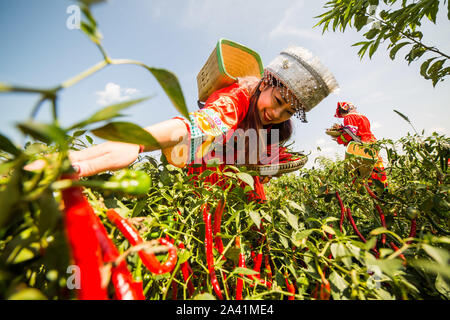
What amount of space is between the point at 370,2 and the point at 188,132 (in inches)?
36.5

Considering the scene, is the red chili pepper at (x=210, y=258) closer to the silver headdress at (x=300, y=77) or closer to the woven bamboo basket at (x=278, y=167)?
the woven bamboo basket at (x=278, y=167)

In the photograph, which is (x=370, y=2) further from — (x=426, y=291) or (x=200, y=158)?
(x=426, y=291)

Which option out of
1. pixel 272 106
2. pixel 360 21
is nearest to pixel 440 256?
pixel 272 106

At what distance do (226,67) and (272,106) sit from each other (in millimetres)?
359

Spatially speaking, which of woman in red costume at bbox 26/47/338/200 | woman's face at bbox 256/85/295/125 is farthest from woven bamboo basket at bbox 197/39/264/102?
woman's face at bbox 256/85/295/125

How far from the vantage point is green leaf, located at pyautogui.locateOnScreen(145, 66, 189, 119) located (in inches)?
8.5

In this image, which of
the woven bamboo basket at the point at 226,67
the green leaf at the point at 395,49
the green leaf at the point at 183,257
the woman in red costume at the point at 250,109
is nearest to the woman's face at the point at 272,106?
the woman in red costume at the point at 250,109

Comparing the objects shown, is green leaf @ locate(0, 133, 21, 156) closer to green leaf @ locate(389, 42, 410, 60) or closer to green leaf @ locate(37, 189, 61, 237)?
green leaf @ locate(37, 189, 61, 237)

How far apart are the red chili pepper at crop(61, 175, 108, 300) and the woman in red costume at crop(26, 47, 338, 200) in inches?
18.1

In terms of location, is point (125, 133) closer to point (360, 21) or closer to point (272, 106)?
point (272, 106)

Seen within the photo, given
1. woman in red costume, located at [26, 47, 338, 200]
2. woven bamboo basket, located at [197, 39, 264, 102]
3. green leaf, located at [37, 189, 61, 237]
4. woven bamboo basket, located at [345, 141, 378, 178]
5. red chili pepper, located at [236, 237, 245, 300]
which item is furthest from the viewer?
woven bamboo basket, located at [197, 39, 264, 102]

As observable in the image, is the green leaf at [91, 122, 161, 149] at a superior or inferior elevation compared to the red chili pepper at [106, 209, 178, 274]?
superior
